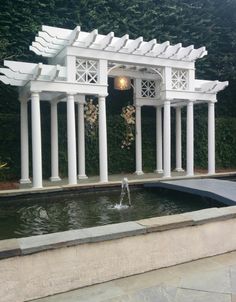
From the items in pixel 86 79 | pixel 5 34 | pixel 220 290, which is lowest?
pixel 220 290

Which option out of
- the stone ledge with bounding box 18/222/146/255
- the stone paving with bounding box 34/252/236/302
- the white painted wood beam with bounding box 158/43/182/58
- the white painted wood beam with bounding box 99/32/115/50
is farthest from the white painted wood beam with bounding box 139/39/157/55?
the stone paving with bounding box 34/252/236/302

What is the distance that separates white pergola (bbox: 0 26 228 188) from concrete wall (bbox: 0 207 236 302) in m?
6.14

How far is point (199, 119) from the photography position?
1500 cm

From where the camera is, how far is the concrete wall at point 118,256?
9.91 feet

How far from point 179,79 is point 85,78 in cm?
339

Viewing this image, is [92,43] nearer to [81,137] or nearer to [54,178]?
[81,137]

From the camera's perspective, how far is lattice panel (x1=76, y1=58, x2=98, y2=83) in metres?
9.87

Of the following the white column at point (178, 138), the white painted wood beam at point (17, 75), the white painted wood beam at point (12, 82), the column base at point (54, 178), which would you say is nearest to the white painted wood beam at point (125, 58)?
the white painted wood beam at point (17, 75)

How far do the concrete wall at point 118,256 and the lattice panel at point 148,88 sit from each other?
919cm

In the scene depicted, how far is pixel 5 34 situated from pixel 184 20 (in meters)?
8.40

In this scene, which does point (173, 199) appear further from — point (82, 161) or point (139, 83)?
point (139, 83)

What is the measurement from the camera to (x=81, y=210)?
6875 mm

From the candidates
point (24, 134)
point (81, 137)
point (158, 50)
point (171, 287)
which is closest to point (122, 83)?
point (158, 50)

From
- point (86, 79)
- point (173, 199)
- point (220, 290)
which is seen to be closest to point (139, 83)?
point (86, 79)
